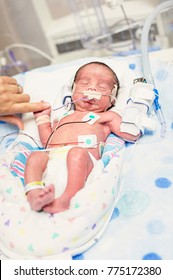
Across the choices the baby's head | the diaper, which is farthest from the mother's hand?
the diaper

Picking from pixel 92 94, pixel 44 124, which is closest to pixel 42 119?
pixel 44 124

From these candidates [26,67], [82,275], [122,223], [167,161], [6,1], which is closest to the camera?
[82,275]

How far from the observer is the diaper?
110 cm

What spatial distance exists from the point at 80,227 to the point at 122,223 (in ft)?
0.49

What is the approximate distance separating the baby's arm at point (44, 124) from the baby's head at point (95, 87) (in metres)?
0.15

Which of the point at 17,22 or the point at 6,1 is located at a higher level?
the point at 6,1

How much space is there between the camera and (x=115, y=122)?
1350mm

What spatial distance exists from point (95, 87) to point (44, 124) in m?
0.27

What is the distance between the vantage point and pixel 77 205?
3.30 ft

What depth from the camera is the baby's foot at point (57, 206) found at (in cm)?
102

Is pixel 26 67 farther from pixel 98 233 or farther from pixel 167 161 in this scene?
pixel 98 233

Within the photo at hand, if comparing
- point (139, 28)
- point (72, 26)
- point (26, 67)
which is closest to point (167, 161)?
point (139, 28)

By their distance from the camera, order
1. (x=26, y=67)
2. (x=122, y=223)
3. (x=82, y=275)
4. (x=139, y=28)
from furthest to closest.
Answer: (x=26, y=67)
(x=139, y=28)
(x=122, y=223)
(x=82, y=275)

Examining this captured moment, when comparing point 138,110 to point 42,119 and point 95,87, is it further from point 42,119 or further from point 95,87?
point 42,119
